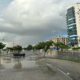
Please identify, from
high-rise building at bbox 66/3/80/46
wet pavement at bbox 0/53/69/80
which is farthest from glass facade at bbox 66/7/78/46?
wet pavement at bbox 0/53/69/80

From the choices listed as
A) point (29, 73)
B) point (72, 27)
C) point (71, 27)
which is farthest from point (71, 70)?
point (71, 27)

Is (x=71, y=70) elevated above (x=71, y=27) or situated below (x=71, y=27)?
below

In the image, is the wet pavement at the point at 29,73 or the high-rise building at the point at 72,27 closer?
the wet pavement at the point at 29,73

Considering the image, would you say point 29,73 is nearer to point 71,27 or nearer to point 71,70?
point 71,70

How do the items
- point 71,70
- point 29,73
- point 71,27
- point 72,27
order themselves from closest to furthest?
point 29,73 → point 71,70 → point 72,27 → point 71,27

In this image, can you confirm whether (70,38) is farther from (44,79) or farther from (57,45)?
(44,79)

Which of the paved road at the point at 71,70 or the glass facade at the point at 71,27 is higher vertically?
the glass facade at the point at 71,27

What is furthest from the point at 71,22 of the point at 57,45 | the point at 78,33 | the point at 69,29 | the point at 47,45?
the point at 57,45

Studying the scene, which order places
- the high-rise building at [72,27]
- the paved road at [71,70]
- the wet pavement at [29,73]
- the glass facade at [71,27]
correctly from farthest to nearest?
1. the glass facade at [71,27]
2. the high-rise building at [72,27]
3. the paved road at [71,70]
4. the wet pavement at [29,73]

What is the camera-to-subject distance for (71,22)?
588ft

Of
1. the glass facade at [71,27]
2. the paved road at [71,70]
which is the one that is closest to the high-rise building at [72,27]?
the glass facade at [71,27]

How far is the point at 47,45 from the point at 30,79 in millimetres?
125954

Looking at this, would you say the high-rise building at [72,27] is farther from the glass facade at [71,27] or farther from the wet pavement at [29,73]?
the wet pavement at [29,73]

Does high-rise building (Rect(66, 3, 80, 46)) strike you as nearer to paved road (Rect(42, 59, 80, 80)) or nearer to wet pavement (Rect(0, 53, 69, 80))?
paved road (Rect(42, 59, 80, 80))
